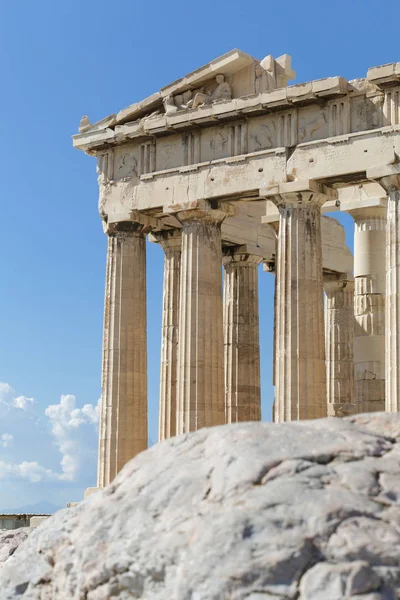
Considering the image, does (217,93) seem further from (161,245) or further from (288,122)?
(161,245)

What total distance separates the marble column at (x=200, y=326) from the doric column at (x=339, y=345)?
8920mm

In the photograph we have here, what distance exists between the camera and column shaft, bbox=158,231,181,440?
129 ft

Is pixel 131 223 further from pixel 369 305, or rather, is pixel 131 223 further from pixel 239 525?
pixel 239 525

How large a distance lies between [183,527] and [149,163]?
2891 centimetres

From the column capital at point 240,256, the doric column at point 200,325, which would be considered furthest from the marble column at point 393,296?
the column capital at point 240,256

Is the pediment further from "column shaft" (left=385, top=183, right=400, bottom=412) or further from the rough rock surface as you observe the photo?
the rough rock surface

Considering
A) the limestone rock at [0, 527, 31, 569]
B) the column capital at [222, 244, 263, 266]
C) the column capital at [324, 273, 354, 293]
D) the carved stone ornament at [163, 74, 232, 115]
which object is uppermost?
the carved stone ornament at [163, 74, 232, 115]

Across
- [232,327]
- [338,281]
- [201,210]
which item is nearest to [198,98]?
[201,210]

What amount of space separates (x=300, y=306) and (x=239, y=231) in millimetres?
9146

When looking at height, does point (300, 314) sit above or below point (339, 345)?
above

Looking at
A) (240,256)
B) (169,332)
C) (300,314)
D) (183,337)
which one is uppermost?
(240,256)

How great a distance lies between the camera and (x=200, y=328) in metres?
35.6

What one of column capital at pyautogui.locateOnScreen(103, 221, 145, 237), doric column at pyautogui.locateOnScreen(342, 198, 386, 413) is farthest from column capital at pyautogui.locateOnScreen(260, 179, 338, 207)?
column capital at pyautogui.locateOnScreen(103, 221, 145, 237)

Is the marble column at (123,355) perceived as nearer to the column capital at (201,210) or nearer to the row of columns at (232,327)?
the row of columns at (232,327)
